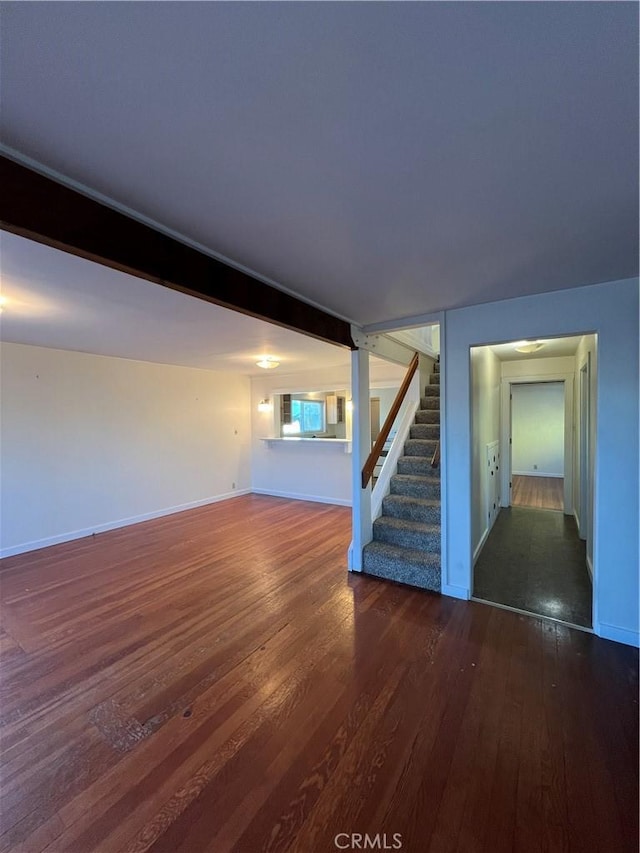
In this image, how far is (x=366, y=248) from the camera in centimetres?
190

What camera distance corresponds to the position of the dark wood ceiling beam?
49.3 inches

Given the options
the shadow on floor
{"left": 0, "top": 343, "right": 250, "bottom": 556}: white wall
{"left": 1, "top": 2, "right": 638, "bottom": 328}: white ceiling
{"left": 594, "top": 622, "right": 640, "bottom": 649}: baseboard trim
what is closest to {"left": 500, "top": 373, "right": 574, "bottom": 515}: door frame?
the shadow on floor

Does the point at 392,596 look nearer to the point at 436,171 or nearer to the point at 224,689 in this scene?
the point at 224,689

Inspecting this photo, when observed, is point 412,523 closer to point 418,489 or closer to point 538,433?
point 418,489

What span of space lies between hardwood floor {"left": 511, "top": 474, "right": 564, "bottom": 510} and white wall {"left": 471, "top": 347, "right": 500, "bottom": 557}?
1911 millimetres

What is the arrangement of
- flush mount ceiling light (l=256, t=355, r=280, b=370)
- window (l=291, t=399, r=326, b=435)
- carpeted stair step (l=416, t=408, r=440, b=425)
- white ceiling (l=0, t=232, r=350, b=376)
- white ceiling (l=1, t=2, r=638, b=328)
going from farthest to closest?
1. window (l=291, t=399, r=326, b=435)
2. flush mount ceiling light (l=256, t=355, r=280, b=370)
3. carpeted stair step (l=416, t=408, r=440, b=425)
4. white ceiling (l=0, t=232, r=350, b=376)
5. white ceiling (l=1, t=2, r=638, b=328)

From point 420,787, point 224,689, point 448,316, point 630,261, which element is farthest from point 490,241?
point 224,689

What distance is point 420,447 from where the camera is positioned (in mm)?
4387

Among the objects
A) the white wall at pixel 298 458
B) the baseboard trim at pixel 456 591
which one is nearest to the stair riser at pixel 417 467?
the baseboard trim at pixel 456 591

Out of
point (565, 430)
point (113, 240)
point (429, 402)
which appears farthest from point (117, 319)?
point (565, 430)

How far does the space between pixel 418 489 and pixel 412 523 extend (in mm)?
421

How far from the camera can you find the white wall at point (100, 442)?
14.2 ft

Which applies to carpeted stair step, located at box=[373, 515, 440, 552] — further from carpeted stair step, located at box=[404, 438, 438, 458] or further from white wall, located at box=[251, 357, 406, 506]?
white wall, located at box=[251, 357, 406, 506]

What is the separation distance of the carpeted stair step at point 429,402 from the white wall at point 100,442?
3869 millimetres
